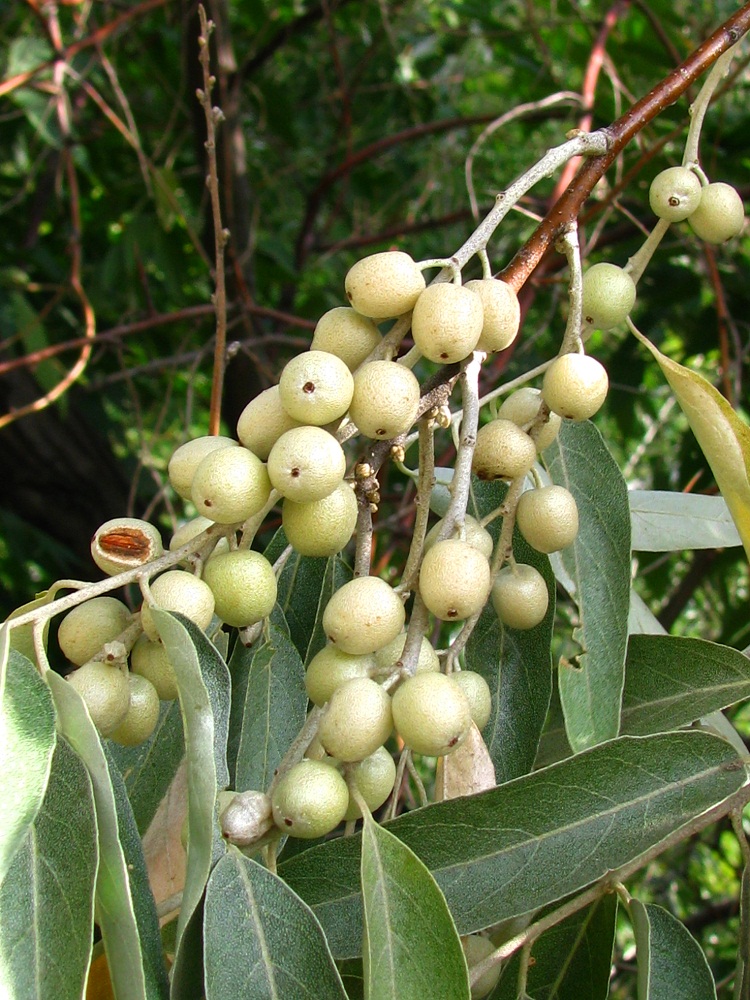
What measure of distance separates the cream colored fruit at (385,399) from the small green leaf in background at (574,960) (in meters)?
0.34

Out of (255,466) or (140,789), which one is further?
(140,789)

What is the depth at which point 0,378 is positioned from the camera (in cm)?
193

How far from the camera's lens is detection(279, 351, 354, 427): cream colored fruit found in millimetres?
501

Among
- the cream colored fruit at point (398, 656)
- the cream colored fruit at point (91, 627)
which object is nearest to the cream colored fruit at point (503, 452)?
the cream colored fruit at point (398, 656)

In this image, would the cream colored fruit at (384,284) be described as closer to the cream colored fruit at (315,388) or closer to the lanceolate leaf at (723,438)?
the cream colored fruit at (315,388)

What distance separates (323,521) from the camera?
531 mm

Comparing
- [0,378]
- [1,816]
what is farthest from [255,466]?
[0,378]

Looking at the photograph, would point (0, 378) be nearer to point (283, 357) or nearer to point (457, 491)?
point (283, 357)

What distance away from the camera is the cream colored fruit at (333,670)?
0.53 metres

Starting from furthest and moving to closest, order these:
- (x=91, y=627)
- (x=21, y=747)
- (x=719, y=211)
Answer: (x=719, y=211) < (x=91, y=627) < (x=21, y=747)

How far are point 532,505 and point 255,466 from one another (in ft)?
0.55

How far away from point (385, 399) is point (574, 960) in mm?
394

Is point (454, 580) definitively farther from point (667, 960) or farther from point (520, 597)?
point (667, 960)

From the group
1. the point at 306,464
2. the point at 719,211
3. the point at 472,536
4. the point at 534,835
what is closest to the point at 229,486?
the point at 306,464
